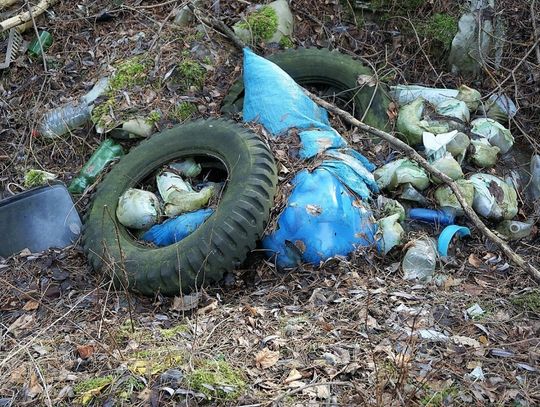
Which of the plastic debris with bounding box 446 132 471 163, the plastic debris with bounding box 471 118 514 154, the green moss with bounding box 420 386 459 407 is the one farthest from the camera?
the plastic debris with bounding box 471 118 514 154

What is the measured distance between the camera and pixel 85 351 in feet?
10.8

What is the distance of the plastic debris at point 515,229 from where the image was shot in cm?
430

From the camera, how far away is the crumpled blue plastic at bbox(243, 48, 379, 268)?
3.85 m

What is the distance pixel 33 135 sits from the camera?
5.26 metres

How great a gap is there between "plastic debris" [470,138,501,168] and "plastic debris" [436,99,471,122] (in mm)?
243

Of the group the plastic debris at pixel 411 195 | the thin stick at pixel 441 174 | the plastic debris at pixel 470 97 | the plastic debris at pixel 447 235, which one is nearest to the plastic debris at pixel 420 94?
the plastic debris at pixel 470 97

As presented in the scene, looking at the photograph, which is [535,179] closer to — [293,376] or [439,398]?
[439,398]

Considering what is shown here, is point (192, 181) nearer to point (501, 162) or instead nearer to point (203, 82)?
point (203, 82)

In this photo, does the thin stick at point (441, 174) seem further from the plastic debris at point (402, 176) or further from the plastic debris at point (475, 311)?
the plastic debris at point (475, 311)

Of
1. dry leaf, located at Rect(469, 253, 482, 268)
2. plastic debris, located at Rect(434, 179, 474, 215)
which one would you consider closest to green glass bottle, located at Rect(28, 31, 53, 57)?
plastic debris, located at Rect(434, 179, 474, 215)

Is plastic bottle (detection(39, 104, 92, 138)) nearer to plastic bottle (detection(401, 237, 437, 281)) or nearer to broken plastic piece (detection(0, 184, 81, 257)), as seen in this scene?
broken plastic piece (detection(0, 184, 81, 257))

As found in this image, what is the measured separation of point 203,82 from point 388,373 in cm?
300

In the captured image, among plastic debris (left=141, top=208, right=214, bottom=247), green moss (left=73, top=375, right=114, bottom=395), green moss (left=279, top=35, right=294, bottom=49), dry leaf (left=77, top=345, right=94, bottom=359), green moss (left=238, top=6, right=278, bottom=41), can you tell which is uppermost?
green moss (left=238, top=6, right=278, bottom=41)

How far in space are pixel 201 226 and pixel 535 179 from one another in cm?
235
